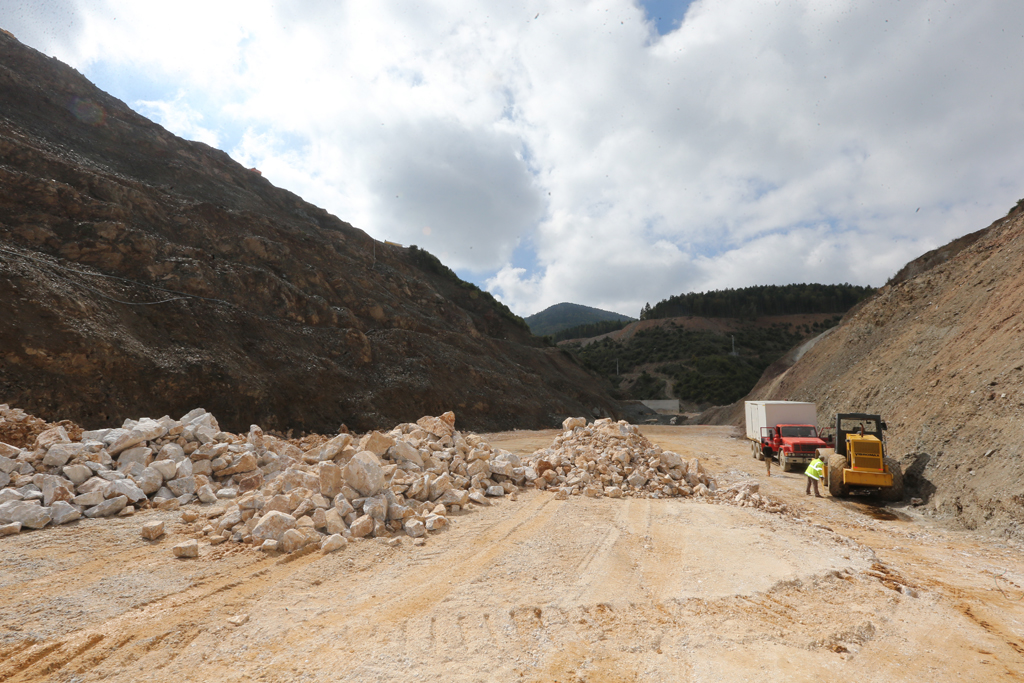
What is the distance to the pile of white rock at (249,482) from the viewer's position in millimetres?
6074

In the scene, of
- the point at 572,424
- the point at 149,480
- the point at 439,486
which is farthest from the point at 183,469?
the point at 572,424

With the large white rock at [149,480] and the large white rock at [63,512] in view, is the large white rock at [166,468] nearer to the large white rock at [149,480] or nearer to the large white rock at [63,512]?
the large white rock at [149,480]

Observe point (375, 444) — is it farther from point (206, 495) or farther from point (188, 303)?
point (188, 303)

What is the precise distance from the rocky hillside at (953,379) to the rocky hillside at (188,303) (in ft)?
55.1

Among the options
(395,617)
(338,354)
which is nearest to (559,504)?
(395,617)

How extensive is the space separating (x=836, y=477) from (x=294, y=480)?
37.5 ft

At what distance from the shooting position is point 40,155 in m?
20.9

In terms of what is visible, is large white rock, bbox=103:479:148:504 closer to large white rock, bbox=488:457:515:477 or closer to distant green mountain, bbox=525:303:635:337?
large white rock, bbox=488:457:515:477

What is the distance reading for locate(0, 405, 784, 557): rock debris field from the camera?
6098 millimetres

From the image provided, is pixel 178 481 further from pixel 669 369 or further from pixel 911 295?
pixel 669 369

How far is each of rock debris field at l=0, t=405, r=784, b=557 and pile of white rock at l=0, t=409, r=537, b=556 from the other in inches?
0.7

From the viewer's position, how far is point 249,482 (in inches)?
305

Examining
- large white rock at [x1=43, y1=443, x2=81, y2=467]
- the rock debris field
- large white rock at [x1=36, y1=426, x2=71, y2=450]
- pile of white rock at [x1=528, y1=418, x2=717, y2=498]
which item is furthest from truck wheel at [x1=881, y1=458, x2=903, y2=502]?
large white rock at [x1=36, y1=426, x2=71, y2=450]

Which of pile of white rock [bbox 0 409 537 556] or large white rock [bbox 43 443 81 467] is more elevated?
large white rock [bbox 43 443 81 467]
